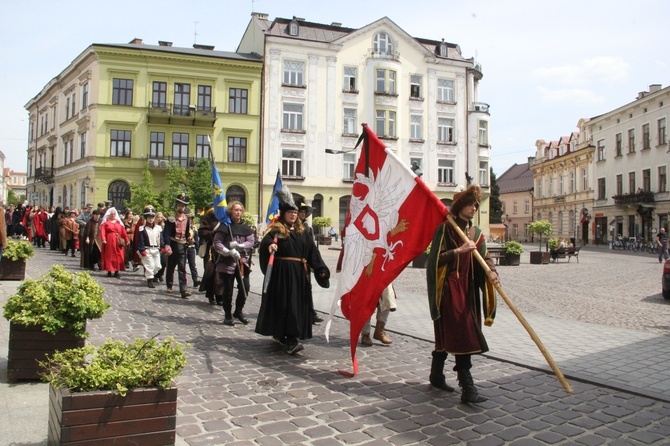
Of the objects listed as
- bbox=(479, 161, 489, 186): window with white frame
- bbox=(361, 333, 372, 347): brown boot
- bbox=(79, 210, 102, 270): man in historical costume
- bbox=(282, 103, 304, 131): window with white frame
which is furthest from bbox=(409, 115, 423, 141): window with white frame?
bbox=(361, 333, 372, 347): brown boot

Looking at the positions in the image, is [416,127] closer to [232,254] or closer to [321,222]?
[321,222]

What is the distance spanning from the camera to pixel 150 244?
13148mm

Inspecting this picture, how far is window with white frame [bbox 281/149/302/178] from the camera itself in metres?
41.7

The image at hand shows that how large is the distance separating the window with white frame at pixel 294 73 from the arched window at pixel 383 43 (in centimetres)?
660

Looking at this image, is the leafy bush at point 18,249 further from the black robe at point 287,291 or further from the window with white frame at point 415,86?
the window with white frame at point 415,86

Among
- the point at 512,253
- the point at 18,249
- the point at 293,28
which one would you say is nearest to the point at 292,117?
the point at 293,28

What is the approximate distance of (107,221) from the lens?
15.1 metres

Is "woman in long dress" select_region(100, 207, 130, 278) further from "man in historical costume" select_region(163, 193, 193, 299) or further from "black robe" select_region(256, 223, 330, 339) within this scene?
"black robe" select_region(256, 223, 330, 339)

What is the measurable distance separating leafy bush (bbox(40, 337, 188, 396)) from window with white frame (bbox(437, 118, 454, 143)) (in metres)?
43.7

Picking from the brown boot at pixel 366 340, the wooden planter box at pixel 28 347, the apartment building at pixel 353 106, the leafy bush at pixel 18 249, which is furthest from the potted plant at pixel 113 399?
the apartment building at pixel 353 106

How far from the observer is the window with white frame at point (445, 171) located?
4566cm

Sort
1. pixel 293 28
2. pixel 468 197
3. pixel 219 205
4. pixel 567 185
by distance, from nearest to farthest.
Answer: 1. pixel 468 197
2. pixel 219 205
3. pixel 293 28
4. pixel 567 185

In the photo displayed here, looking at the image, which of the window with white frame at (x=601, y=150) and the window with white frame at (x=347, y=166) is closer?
the window with white frame at (x=347, y=166)

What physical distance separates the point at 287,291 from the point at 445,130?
135ft
